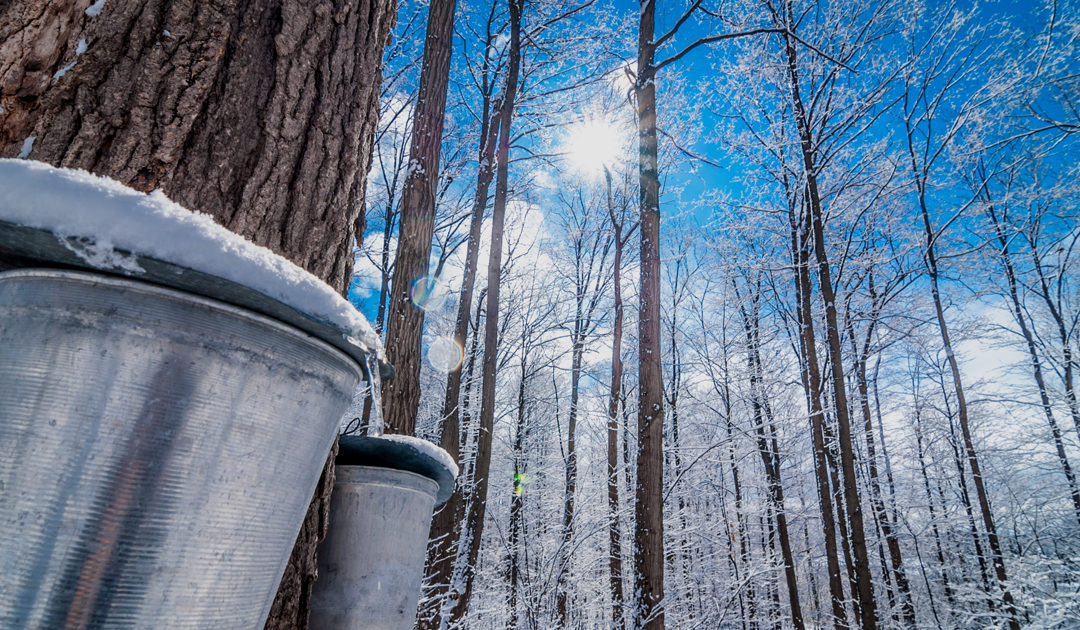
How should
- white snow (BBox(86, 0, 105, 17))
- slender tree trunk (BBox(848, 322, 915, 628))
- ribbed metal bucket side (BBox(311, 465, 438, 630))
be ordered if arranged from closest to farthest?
1. white snow (BBox(86, 0, 105, 17))
2. ribbed metal bucket side (BBox(311, 465, 438, 630))
3. slender tree trunk (BBox(848, 322, 915, 628))

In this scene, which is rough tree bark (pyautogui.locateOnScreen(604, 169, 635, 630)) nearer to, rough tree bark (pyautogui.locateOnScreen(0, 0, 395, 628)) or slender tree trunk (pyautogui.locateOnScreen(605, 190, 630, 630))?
slender tree trunk (pyautogui.locateOnScreen(605, 190, 630, 630))

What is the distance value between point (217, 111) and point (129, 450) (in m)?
0.81

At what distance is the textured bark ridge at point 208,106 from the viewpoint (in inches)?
40.1

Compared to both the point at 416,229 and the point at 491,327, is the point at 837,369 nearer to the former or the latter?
the point at 491,327

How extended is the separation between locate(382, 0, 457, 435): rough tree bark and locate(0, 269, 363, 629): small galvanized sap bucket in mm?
3613

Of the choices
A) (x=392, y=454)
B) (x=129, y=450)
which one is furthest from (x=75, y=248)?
(x=392, y=454)

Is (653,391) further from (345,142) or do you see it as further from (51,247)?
(51,247)

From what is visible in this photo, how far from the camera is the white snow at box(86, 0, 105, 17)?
1.11m

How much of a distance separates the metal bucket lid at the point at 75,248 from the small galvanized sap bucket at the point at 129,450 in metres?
0.02

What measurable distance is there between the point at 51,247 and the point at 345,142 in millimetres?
781

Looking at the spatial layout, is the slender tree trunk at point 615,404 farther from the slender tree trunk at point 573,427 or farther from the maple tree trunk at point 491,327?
the maple tree trunk at point 491,327

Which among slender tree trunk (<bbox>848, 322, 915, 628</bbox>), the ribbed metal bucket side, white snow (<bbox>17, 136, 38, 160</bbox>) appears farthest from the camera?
slender tree trunk (<bbox>848, 322, 915, 628</bbox>)

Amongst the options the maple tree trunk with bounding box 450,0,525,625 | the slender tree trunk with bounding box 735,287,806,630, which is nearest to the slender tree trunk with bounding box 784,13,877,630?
the maple tree trunk with bounding box 450,0,525,625

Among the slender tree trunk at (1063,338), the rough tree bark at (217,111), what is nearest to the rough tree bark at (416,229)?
the rough tree bark at (217,111)
